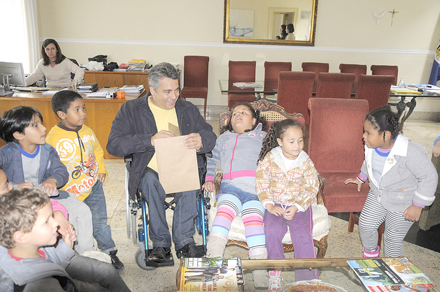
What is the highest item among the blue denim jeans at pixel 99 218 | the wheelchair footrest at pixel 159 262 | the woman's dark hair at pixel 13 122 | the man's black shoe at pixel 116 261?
the woman's dark hair at pixel 13 122

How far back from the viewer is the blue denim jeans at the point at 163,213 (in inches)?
78.2

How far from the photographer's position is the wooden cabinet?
5.36 metres

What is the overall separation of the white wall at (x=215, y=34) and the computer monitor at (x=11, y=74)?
2397 millimetres

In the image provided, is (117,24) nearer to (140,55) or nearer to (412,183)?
(140,55)

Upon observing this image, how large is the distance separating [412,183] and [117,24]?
558 cm

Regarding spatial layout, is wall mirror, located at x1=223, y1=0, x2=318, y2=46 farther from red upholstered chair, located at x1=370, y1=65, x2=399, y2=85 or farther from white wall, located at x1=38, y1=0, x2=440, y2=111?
red upholstered chair, located at x1=370, y1=65, x2=399, y2=85

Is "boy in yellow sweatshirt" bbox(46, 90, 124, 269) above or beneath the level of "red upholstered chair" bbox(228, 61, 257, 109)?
beneath

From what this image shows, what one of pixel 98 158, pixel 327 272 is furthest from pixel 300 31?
pixel 327 272

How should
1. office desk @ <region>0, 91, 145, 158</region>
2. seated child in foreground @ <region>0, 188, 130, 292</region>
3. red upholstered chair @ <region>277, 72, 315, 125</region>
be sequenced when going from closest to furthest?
seated child in foreground @ <region>0, 188, 130, 292</region> < office desk @ <region>0, 91, 145, 158</region> < red upholstered chair @ <region>277, 72, 315, 125</region>

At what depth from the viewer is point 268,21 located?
6.20m

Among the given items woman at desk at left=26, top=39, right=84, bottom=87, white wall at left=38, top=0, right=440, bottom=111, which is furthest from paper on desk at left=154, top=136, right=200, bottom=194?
white wall at left=38, top=0, right=440, bottom=111

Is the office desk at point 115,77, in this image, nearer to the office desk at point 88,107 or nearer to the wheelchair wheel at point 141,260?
the office desk at point 88,107

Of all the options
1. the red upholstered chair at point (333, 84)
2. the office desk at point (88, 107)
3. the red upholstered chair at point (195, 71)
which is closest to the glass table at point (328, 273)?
the office desk at point (88, 107)

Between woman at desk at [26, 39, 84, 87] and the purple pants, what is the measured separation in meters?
3.31
